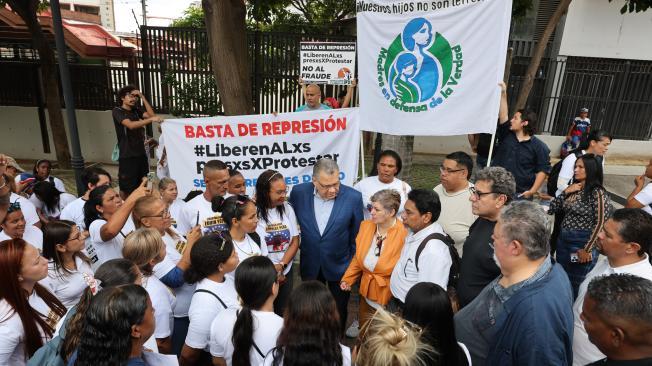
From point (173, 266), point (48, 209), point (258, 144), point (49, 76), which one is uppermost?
point (49, 76)

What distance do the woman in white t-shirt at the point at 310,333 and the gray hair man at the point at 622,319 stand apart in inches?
41.3

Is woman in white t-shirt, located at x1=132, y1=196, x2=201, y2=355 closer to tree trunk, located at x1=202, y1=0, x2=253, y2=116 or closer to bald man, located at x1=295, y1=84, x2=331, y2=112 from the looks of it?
bald man, located at x1=295, y1=84, x2=331, y2=112

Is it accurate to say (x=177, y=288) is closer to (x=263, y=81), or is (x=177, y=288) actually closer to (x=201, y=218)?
(x=201, y=218)

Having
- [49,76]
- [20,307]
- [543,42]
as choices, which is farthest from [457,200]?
[49,76]

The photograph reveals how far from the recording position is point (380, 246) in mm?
3178

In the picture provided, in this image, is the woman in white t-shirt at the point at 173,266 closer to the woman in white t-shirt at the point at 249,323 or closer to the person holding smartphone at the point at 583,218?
the woman in white t-shirt at the point at 249,323

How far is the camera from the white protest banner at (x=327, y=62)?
5.94 m

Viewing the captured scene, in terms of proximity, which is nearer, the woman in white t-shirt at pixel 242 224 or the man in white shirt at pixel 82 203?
the woman in white t-shirt at pixel 242 224

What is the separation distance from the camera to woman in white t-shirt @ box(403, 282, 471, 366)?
5.97 ft

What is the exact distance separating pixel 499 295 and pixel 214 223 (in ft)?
7.63

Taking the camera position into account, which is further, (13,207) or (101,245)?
(13,207)

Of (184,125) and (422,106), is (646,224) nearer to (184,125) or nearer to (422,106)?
(422,106)

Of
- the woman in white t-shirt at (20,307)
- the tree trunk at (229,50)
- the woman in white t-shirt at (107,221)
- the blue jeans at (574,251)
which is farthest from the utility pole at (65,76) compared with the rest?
the blue jeans at (574,251)

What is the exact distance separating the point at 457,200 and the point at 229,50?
378 centimetres
